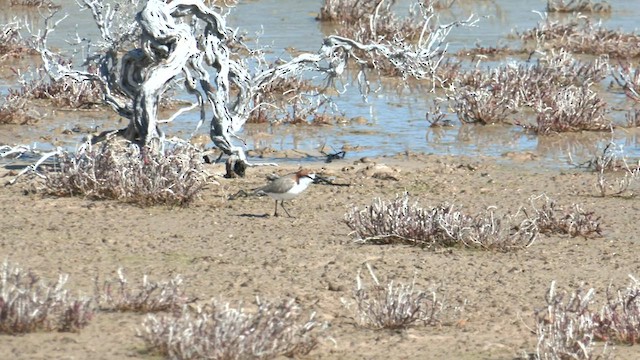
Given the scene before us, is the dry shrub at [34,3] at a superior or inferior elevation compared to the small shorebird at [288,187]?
inferior

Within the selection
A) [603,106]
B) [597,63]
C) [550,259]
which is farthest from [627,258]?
[597,63]

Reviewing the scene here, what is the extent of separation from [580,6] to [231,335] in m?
17.3

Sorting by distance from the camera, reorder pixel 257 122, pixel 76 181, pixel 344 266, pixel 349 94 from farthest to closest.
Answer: pixel 349 94
pixel 257 122
pixel 76 181
pixel 344 266

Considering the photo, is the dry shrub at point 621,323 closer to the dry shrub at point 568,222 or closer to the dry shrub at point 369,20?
the dry shrub at point 568,222

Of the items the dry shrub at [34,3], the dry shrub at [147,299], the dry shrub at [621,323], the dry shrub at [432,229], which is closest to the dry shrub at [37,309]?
the dry shrub at [147,299]

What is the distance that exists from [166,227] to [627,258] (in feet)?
8.99

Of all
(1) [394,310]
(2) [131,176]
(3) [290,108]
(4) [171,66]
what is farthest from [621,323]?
(3) [290,108]

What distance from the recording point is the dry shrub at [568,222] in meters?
8.66

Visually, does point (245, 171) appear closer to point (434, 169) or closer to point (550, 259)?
point (434, 169)

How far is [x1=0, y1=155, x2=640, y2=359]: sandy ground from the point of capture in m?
6.22

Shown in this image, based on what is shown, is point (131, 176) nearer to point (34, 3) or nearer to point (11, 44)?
point (11, 44)

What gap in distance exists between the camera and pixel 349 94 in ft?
47.8

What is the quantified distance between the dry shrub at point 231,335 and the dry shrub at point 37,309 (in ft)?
1.13

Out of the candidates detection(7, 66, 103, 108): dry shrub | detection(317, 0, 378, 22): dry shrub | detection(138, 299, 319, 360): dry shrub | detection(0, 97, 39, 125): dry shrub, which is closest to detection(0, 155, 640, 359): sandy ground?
detection(138, 299, 319, 360): dry shrub
